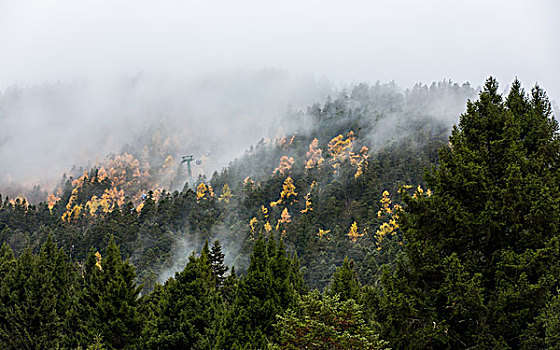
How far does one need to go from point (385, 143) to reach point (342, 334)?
417 ft

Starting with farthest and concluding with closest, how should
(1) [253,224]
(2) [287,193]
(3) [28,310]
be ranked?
(2) [287,193] < (1) [253,224] < (3) [28,310]

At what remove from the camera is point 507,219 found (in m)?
10.8

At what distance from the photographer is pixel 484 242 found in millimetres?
11172

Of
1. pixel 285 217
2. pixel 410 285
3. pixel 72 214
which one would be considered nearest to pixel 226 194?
pixel 285 217

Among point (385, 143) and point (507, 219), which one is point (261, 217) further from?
point (507, 219)

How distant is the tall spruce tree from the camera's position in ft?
33.3

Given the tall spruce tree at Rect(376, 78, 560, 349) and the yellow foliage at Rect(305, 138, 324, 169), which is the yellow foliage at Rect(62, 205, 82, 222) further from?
the tall spruce tree at Rect(376, 78, 560, 349)

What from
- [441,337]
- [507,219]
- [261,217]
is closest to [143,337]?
[441,337]

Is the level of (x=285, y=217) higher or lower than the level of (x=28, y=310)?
higher

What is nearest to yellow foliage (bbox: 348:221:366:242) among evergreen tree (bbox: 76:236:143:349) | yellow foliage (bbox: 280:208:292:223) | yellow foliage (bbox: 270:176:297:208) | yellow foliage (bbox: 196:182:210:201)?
yellow foliage (bbox: 280:208:292:223)

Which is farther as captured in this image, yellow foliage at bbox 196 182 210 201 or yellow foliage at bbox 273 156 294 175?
yellow foliage at bbox 273 156 294 175

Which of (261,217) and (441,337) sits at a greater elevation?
(261,217)

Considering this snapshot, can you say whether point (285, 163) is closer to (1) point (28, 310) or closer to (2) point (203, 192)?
(2) point (203, 192)

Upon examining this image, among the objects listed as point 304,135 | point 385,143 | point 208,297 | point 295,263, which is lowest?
point 208,297
